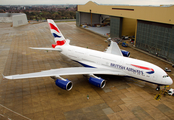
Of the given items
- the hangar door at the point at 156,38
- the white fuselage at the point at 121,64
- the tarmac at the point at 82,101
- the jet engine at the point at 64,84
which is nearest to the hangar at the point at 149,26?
the hangar door at the point at 156,38

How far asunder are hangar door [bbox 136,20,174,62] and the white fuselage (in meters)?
15.0

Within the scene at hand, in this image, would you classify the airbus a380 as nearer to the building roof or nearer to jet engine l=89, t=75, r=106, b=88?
jet engine l=89, t=75, r=106, b=88

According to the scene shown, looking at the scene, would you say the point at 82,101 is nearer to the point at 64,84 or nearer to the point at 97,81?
the point at 64,84

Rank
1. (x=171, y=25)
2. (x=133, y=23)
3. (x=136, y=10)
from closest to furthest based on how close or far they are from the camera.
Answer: (x=171, y=25) → (x=136, y=10) → (x=133, y=23)

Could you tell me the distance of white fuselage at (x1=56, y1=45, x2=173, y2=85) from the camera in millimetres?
21053

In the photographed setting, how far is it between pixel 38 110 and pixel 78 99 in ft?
18.3

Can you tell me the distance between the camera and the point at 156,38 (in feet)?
121

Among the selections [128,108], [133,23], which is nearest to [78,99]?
[128,108]

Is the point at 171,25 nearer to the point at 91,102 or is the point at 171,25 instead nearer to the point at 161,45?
the point at 161,45

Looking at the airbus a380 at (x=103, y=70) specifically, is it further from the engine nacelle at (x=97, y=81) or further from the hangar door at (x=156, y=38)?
the hangar door at (x=156, y=38)

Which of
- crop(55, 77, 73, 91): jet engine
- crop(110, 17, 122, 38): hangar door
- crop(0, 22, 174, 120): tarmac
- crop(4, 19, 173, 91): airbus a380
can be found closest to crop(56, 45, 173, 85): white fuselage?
crop(4, 19, 173, 91): airbus a380

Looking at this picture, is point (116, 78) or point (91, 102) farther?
point (116, 78)

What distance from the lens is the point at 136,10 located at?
134 ft

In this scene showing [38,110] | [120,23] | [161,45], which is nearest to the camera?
[38,110]
